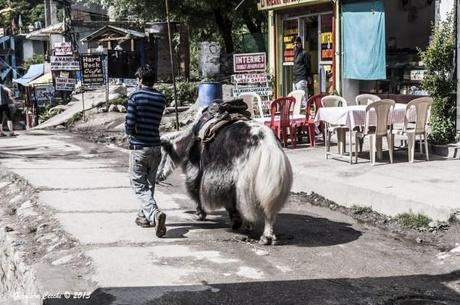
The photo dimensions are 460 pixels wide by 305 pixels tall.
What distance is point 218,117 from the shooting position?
6879 millimetres

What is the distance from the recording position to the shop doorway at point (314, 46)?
614 inches

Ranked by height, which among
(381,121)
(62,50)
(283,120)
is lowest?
(283,120)

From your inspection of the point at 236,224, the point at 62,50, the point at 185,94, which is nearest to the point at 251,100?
the point at 236,224

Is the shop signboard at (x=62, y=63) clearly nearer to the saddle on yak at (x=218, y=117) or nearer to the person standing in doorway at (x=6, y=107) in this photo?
the person standing in doorway at (x=6, y=107)

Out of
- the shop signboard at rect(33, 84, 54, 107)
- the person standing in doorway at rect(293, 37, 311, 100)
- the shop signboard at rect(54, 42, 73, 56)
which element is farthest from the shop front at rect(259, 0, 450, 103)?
the shop signboard at rect(33, 84, 54, 107)

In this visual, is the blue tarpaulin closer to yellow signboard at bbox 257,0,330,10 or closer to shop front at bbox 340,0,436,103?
shop front at bbox 340,0,436,103

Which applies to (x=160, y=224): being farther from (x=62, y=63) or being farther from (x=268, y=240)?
(x=62, y=63)

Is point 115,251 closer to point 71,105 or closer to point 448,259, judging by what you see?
point 448,259

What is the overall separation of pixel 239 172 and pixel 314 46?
1061 cm

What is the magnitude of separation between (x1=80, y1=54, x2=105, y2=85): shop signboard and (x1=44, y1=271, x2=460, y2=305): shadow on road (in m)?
17.5

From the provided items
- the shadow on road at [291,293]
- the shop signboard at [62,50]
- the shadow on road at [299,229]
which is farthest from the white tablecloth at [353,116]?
the shop signboard at [62,50]

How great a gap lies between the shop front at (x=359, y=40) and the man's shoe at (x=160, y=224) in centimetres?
759

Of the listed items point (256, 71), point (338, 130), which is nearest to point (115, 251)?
point (338, 130)

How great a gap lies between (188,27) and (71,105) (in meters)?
6.95
